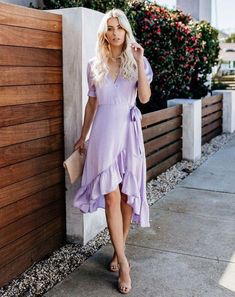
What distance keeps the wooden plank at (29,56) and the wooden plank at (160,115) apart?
2.15m

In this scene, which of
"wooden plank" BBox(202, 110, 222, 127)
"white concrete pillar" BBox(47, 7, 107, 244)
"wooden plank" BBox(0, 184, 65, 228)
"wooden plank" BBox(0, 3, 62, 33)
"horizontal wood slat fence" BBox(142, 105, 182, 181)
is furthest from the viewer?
"wooden plank" BBox(202, 110, 222, 127)

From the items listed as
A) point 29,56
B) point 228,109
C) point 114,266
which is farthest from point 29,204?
point 228,109

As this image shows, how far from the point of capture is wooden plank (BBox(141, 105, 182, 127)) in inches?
223

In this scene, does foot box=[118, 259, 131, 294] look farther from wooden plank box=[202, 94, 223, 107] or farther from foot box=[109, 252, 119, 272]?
wooden plank box=[202, 94, 223, 107]

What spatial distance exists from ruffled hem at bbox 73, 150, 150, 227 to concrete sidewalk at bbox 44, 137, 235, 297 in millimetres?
420

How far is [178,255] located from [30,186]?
1.27m

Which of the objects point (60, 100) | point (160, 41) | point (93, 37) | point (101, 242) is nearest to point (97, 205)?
point (101, 242)

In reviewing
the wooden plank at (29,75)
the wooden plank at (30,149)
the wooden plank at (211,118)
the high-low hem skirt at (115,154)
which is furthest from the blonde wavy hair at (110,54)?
the wooden plank at (211,118)

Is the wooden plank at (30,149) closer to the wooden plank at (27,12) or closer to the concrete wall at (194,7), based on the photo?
the wooden plank at (27,12)

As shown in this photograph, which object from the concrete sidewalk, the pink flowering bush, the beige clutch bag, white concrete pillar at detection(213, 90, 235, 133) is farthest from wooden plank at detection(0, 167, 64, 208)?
white concrete pillar at detection(213, 90, 235, 133)

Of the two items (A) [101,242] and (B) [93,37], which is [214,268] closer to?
(A) [101,242]

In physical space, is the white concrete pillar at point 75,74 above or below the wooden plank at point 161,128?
above

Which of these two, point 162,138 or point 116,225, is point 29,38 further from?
point 162,138

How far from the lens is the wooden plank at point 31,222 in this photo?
10.2 ft
